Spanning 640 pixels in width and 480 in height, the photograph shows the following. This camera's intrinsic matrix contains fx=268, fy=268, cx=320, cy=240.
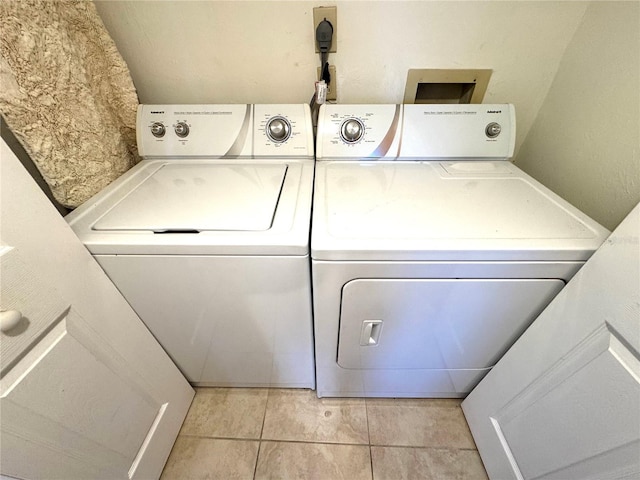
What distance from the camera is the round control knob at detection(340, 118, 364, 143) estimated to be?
1111 millimetres

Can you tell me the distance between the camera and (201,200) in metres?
0.86

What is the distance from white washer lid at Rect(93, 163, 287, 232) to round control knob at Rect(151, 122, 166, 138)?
16cm

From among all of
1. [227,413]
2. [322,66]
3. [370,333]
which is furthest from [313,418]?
[322,66]

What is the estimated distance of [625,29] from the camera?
35.2 inches

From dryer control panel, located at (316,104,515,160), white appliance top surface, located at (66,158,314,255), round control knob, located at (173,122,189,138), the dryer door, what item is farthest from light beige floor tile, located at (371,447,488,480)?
round control knob, located at (173,122,189,138)

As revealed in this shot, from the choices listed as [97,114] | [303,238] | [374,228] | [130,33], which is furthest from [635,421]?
[130,33]

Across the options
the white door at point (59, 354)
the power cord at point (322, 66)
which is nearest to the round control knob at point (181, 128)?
the power cord at point (322, 66)

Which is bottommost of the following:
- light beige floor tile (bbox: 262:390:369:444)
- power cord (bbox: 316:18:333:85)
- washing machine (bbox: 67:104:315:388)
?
light beige floor tile (bbox: 262:390:369:444)

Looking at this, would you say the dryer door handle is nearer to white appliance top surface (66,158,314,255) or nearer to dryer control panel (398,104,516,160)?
white appliance top surface (66,158,314,255)

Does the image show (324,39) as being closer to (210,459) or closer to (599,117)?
(599,117)

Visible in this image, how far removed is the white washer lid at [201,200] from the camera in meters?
0.75

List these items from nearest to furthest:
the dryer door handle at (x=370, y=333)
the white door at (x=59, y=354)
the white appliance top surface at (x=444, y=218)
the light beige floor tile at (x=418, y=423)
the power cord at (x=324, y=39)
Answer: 1. the white door at (x=59, y=354)
2. the white appliance top surface at (x=444, y=218)
3. the dryer door handle at (x=370, y=333)
4. the power cord at (x=324, y=39)
5. the light beige floor tile at (x=418, y=423)

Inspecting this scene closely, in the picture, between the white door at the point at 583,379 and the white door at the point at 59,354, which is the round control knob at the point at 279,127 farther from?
the white door at the point at 583,379

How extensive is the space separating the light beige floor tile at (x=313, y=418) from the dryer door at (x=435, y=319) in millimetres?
368
